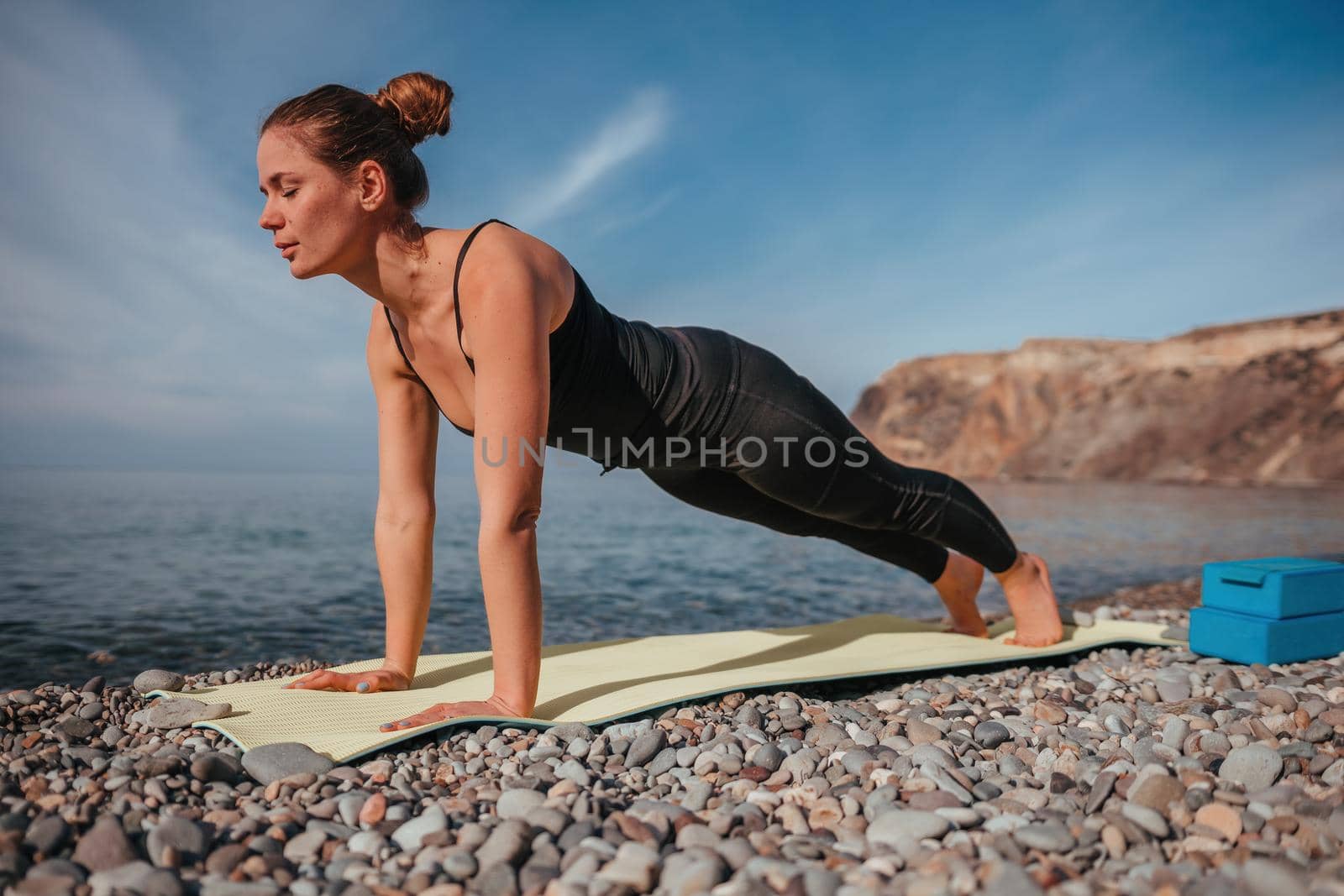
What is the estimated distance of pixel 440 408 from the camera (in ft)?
7.78

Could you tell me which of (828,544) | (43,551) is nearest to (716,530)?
(828,544)

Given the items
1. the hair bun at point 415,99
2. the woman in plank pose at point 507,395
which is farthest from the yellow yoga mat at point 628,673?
the hair bun at point 415,99

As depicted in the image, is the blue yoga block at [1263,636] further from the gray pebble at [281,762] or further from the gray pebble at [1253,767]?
the gray pebble at [281,762]

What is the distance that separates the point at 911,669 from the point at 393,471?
1.68 metres

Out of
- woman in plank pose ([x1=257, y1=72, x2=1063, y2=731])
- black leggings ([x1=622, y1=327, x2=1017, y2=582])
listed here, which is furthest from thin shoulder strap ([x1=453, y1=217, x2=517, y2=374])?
black leggings ([x1=622, y1=327, x2=1017, y2=582])

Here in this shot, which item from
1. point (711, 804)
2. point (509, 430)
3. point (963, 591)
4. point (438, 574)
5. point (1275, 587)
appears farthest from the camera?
point (438, 574)

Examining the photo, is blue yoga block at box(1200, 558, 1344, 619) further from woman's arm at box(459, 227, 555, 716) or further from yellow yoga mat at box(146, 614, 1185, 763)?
woman's arm at box(459, 227, 555, 716)

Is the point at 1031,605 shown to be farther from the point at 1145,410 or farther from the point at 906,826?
the point at 1145,410

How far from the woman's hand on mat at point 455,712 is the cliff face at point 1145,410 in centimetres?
2641

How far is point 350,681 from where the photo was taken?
239cm

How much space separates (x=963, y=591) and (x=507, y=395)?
224 cm

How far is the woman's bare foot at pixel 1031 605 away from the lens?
3150mm

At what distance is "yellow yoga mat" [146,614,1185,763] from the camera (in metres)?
1.95

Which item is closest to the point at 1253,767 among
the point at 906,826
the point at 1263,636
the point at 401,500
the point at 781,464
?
the point at 906,826
